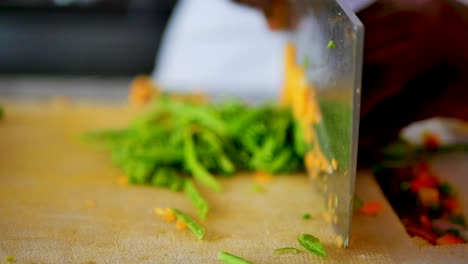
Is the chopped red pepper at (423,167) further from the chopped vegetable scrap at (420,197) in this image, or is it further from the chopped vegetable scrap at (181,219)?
the chopped vegetable scrap at (181,219)

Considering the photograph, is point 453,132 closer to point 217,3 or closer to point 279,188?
point 279,188

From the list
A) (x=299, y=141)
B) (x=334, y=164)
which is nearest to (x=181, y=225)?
(x=334, y=164)

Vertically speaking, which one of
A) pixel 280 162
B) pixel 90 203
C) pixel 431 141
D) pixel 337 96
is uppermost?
pixel 337 96

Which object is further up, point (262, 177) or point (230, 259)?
point (230, 259)

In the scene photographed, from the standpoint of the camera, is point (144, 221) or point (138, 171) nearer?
point (144, 221)

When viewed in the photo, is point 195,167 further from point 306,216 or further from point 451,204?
point 451,204

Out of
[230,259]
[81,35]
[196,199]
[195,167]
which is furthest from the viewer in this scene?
[81,35]

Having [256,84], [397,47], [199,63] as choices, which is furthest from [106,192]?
[199,63]
